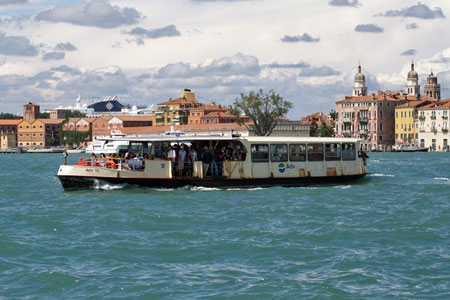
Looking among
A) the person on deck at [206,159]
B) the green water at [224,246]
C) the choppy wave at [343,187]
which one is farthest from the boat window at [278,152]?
the choppy wave at [343,187]

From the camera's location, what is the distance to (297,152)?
99.6 feet

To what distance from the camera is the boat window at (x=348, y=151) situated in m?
31.7

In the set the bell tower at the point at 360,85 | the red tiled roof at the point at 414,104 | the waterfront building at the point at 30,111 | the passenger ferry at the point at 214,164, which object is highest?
the bell tower at the point at 360,85

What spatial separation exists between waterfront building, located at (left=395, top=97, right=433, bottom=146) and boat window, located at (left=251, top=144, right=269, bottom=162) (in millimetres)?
107525

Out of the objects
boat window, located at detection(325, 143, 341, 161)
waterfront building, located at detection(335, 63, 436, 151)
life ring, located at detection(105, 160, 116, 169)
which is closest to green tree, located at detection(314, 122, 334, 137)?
waterfront building, located at detection(335, 63, 436, 151)

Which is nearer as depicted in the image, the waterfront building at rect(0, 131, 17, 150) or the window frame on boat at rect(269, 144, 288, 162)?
the window frame on boat at rect(269, 144, 288, 162)

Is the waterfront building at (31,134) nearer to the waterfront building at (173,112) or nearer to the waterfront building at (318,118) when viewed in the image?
the waterfront building at (173,112)

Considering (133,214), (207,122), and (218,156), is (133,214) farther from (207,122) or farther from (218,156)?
(207,122)

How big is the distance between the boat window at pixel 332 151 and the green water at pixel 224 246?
334 centimetres

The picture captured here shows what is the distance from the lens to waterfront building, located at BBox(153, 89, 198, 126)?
15662cm

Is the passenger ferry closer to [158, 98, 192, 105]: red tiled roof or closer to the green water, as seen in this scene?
the green water

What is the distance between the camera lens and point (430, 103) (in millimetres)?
139500

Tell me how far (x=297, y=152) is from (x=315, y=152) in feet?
2.88

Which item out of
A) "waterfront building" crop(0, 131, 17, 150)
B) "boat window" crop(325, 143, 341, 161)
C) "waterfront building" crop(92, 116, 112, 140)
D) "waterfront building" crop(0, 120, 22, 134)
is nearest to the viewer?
"boat window" crop(325, 143, 341, 161)
